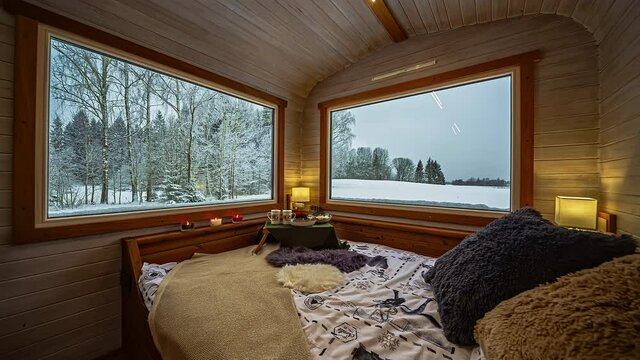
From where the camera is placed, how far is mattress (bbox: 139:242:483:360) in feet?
2.66

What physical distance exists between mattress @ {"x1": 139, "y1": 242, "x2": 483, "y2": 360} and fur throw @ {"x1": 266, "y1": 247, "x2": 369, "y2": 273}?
9cm

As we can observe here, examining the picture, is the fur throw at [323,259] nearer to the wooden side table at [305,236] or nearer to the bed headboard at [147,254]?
the wooden side table at [305,236]

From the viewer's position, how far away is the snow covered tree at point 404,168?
2.47 metres

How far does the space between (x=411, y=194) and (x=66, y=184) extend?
2.78 meters

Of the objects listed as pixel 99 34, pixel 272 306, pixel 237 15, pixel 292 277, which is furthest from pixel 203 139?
pixel 272 306

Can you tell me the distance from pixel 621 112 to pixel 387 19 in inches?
68.0

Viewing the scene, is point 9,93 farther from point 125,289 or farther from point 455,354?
point 455,354

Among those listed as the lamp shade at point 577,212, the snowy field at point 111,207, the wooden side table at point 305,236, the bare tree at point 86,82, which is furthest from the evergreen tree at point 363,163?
the bare tree at point 86,82

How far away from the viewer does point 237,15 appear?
6.03ft

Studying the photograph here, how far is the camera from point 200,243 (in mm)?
1985

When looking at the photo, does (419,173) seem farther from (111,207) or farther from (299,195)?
(111,207)

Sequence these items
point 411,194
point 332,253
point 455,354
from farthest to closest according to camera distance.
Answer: point 411,194 < point 332,253 < point 455,354

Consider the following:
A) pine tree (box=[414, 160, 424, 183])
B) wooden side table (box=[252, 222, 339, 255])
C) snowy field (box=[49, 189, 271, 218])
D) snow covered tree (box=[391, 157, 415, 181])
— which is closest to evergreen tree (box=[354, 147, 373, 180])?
snow covered tree (box=[391, 157, 415, 181])

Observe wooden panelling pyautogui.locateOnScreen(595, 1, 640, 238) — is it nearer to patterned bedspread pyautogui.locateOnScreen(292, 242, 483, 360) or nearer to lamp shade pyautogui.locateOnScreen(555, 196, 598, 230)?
lamp shade pyautogui.locateOnScreen(555, 196, 598, 230)
